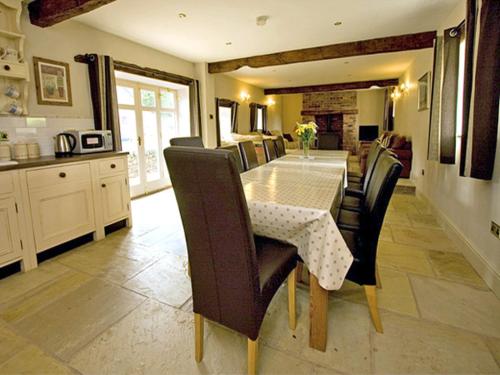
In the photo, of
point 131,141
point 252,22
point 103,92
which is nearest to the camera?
point 103,92

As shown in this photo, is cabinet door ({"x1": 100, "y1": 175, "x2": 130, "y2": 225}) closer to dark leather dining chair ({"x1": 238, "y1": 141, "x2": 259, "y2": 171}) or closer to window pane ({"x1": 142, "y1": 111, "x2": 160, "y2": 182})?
dark leather dining chair ({"x1": 238, "y1": 141, "x2": 259, "y2": 171})

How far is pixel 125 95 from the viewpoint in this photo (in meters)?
4.63

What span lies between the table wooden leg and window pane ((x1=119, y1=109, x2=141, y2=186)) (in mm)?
4164

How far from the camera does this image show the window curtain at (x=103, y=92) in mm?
3451

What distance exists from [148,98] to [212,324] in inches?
181

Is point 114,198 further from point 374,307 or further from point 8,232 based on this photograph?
point 374,307

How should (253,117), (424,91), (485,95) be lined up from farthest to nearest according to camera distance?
(253,117) < (424,91) < (485,95)

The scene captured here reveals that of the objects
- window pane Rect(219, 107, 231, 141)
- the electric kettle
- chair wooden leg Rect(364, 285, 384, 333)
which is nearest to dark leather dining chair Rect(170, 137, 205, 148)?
the electric kettle

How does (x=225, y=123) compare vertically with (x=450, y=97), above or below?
above

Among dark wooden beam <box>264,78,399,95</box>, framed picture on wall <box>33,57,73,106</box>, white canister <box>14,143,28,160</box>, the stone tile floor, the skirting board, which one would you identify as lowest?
the stone tile floor

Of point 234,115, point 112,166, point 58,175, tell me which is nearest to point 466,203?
point 112,166

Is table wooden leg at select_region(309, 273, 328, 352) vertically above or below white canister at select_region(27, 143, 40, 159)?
below

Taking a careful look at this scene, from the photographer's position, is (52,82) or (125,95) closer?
(52,82)

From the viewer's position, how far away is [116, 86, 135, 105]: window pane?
4.52 meters
